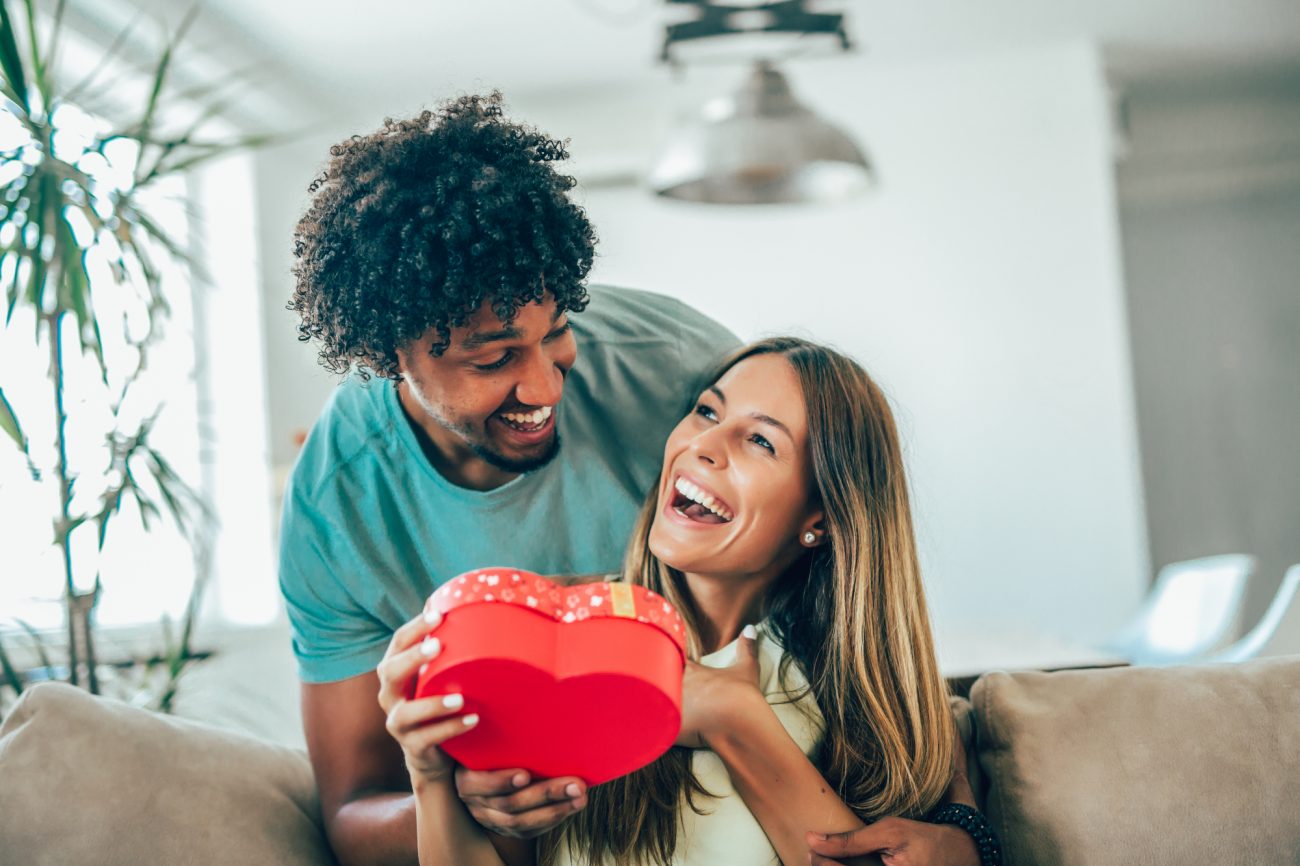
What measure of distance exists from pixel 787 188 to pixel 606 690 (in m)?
2.05

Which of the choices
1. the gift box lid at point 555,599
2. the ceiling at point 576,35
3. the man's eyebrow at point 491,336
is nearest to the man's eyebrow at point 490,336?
the man's eyebrow at point 491,336

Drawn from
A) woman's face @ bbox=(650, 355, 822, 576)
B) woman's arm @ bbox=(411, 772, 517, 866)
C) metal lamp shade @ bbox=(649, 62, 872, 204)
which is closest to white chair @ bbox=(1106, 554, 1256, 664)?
metal lamp shade @ bbox=(649, 62, 872, 204)

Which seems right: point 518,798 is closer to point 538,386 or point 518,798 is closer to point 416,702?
point 416,702

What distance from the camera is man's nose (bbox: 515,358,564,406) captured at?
4.44 feet

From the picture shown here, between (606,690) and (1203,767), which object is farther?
(1203,767)

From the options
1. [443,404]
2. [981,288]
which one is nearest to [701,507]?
[443,404]

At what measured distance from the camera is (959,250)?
192 inches

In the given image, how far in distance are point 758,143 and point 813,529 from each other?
1.25 m

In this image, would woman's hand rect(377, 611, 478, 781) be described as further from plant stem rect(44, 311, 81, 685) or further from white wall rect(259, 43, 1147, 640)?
white wall rect(259, 43, 1147, 640)

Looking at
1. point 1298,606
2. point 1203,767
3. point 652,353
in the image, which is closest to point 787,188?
point 652,353

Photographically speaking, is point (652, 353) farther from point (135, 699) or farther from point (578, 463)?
point (135, 699)

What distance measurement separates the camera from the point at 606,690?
1.00 metres

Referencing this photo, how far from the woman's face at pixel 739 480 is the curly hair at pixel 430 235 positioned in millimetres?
239

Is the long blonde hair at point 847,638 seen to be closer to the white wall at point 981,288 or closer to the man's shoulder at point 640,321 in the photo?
the man's shoulder at point 640,321
